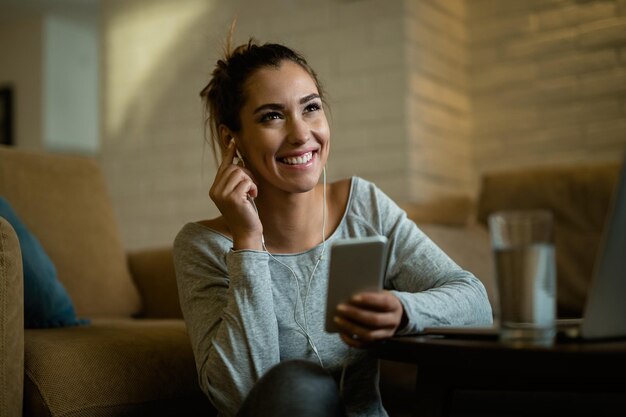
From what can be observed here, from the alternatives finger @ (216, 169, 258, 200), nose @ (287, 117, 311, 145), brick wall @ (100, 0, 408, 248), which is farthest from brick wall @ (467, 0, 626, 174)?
finger @ (216, 169, 258, 200)

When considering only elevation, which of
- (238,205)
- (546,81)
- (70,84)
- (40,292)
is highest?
(70,84)

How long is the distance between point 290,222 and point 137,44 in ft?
9.44

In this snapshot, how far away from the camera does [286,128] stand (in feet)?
4.94

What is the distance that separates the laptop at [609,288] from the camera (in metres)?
A: 0.86

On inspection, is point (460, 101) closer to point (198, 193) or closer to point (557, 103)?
point (557, 103)

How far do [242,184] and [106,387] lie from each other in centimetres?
49

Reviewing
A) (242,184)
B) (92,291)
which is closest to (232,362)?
(242,184)

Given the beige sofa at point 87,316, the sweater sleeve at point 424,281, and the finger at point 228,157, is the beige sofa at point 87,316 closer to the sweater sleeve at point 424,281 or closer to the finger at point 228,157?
the finger at point 228,157

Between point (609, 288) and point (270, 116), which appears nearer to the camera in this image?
point (609, 288)

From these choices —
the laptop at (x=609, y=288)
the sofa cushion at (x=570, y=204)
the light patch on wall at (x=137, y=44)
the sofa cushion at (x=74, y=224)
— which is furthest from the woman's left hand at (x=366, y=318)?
the light patch on wall at (x=137, y=44)

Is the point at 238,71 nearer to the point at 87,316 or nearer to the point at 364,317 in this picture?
the point at 364,317

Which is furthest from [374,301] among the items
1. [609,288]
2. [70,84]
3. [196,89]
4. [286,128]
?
[70,84]

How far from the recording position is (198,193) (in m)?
3.86

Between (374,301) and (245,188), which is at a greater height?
(245,188)
